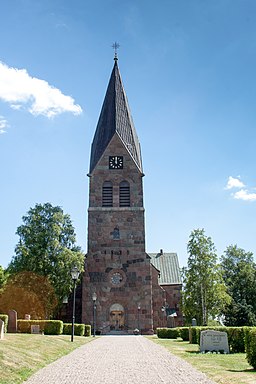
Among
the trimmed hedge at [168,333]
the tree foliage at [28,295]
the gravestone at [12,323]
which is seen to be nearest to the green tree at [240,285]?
the trimmed hedge at [168,333]

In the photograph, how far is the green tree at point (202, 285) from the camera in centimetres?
3953

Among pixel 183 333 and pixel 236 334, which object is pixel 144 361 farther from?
pixel 183 333

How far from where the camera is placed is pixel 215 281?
39.9 metres

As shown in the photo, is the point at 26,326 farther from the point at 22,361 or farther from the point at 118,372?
the point at 118,372

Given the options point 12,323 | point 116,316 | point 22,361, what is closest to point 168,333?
point 116,316

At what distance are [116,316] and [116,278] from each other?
142 inches

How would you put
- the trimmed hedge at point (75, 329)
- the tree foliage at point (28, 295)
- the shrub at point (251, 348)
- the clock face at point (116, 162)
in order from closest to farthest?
the shrub at point (251, 348) < the trimmed hedge at point (75, 329) < the tree foliage at point (28, 295) < the clock face at point (116, 162)

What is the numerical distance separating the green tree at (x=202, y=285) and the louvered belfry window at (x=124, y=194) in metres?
7.96

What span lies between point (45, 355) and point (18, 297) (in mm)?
21416

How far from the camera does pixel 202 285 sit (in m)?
39.5

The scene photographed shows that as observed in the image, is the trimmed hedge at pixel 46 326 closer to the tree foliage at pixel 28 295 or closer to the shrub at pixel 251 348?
the tree foliage at pixel 28 295

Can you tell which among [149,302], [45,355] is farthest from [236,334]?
[149,302]

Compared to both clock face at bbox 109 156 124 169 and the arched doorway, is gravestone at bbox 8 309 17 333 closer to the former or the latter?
the arched doorway

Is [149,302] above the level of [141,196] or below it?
below
